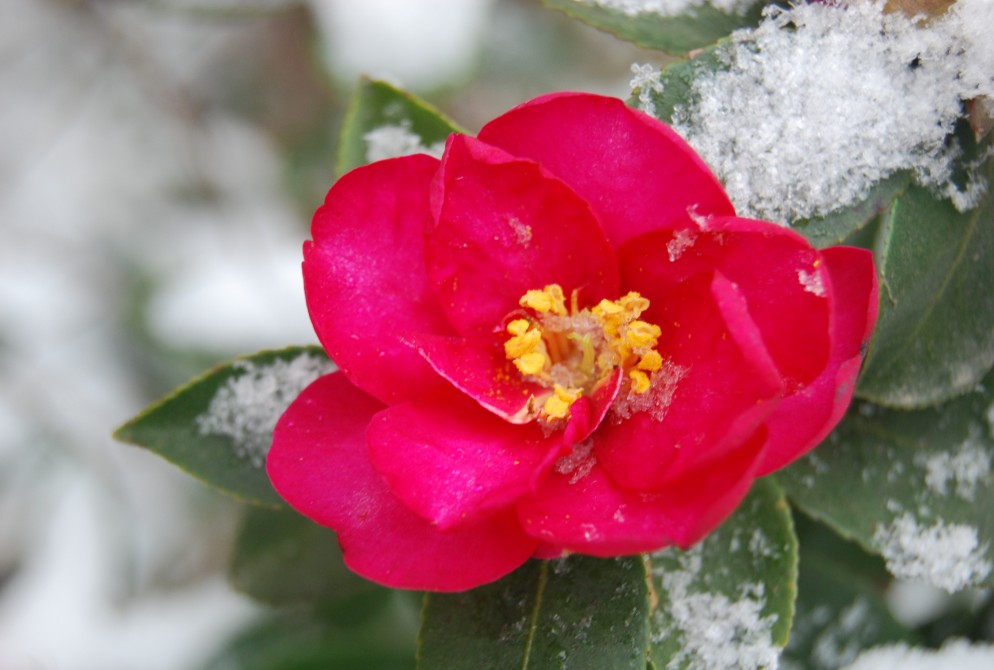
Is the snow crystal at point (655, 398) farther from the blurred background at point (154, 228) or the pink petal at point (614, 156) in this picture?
the blurred background at point (154, 228)

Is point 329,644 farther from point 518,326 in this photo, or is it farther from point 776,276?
point 776,276

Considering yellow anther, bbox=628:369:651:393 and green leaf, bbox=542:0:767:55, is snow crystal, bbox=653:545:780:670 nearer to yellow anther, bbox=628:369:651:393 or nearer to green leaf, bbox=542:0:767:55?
yellow anther, bbox=628:369:651:393

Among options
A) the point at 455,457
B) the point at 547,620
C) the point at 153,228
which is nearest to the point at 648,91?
the point at 455,457

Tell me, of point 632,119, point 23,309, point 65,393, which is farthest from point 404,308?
point 23,309

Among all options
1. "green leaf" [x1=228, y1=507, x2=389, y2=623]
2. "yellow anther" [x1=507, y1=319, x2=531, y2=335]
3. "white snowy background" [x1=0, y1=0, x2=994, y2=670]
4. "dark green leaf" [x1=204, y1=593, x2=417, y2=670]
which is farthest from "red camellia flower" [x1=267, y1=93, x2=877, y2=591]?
"white snowy background" [x1=0, y1=0, x2=994, y2=670]

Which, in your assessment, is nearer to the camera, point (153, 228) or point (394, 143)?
point (394, 143)
